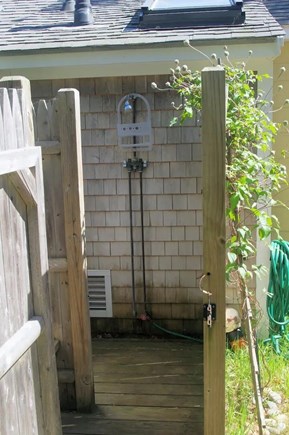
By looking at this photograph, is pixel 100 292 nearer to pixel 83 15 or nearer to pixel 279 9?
pixel 83 15

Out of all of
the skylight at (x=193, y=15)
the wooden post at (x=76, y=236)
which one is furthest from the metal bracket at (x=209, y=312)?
the skylight at (x=193, y=15)

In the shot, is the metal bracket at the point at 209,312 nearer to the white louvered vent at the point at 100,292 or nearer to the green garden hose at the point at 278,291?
the green garden hose at the point at 278,291

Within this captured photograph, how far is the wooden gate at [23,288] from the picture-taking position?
1975 mm

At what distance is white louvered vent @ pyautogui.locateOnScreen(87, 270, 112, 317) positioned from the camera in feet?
15.4

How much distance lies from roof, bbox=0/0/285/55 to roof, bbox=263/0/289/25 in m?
0.16

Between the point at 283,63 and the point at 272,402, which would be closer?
the point at 272,402

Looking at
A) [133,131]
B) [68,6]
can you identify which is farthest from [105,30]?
[68,6]

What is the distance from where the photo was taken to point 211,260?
2330 millimetres

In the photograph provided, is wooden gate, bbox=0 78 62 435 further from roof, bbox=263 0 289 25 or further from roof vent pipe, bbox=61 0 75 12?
roof vent pipe, bbox=61 0 75 12

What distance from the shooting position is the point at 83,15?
4930mm

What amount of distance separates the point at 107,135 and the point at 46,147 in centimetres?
145

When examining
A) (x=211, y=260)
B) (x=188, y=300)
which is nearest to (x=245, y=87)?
(x=211, y=260)

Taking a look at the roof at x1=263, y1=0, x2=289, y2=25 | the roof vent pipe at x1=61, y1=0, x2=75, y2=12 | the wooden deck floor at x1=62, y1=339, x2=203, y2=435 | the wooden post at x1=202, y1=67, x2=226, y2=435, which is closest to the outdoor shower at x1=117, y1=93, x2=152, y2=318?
the wooden deck floor at x1=62, y1=339, x2=203, y2=435

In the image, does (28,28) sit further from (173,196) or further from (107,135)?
(173,196)
